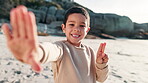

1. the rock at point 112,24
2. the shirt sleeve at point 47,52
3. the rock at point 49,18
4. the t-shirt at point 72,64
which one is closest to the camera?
the shirt sleeve at point 47,52

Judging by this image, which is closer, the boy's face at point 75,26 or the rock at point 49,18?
the boy's face at point 75,26

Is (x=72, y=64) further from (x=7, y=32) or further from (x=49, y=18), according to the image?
(x=49, y=18)

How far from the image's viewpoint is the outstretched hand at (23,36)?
60 cm

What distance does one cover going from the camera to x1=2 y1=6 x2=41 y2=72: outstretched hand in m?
0.60

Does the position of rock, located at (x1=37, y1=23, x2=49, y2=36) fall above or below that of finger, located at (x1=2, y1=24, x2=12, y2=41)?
below

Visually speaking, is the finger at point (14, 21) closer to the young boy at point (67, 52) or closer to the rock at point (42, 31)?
Answer: the young boy at point (67, 52)

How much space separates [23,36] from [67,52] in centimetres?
64

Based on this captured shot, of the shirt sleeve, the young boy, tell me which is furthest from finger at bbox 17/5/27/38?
the shirt sleeve

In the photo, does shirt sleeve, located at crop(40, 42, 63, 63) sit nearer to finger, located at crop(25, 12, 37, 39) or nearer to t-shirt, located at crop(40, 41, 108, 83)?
t-shirt, located at crop(40, 41, 108, 83)

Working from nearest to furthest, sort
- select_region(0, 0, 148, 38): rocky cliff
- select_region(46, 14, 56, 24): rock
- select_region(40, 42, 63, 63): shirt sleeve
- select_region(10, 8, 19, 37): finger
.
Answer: select_region(10, 8, 19, 37): finger
select_region(40, 42, 63, 63): shirt sleeve
select_region(0, 0, 148, 38): rocky cliff
select_region(46, 14, 56, 24): rock

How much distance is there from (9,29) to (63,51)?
25.0 inches

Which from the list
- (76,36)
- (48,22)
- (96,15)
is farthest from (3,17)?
(76,36)

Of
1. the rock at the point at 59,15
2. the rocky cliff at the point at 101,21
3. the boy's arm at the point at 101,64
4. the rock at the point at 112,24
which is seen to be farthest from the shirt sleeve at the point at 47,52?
the rock at the point at 112,24

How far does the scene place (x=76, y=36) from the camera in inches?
52.5
